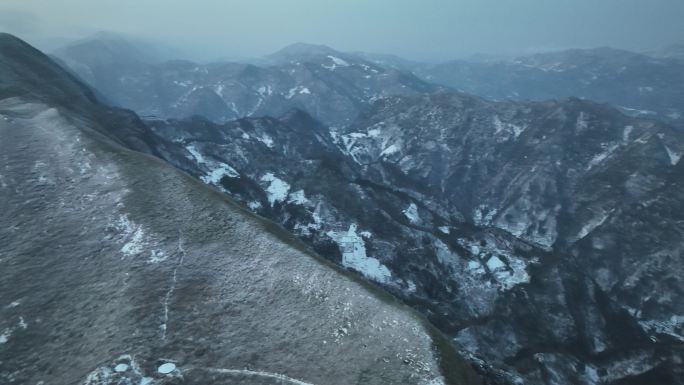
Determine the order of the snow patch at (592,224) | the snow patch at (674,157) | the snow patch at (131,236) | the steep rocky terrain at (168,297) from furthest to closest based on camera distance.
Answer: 1. the snow patch at (674,157)
2. the snow patch at (592,224)
3. the snow patch at (131,236)
4. the steep rocky terrain at (168,297)

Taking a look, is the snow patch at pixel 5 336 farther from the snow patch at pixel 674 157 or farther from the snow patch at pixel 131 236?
the snow patch at pixel 674 157

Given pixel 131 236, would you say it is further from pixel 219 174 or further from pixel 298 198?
pixel 219 174

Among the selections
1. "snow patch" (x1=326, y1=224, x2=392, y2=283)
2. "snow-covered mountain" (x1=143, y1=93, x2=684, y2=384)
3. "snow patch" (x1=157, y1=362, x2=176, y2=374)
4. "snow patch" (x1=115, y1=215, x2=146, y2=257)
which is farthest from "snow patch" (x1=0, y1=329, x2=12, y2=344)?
"snow patch" (x1=326, y1=224, x2=392, y2=283)

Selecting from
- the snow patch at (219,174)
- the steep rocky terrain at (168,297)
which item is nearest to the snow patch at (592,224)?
the snow patch at (219,174)

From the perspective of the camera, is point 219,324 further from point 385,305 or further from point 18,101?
point 18,101

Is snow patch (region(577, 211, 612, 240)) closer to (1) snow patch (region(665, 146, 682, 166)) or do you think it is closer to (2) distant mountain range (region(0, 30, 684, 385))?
(2) distant mountain range (region(0, 30, 684, 385))

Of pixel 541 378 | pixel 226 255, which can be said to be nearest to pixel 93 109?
pixel 226 255

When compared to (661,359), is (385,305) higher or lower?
higher

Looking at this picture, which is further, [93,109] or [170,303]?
[93,109]

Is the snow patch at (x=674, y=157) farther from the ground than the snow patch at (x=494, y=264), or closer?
farther from the ground

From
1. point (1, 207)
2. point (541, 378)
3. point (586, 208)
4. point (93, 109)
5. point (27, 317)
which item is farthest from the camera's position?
point (586, 208)
